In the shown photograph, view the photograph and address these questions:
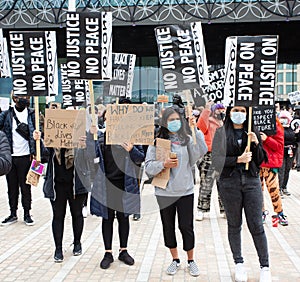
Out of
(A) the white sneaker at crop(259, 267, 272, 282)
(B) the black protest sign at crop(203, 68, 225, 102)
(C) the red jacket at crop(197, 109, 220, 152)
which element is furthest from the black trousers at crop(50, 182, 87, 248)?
(B) the black protest sign at crop(203, 68, 225, 102)

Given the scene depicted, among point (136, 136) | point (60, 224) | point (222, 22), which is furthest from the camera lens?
point (222, 22)

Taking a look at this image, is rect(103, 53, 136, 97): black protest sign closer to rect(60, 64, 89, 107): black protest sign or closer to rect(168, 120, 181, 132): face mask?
rect(60, 64, 89, 107): black protest sign

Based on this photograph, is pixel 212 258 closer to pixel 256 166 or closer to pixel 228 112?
pixel 256 166

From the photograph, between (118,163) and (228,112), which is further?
(118,163)

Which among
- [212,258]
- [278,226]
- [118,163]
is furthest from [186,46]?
[278,226]

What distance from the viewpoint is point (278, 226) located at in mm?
7133

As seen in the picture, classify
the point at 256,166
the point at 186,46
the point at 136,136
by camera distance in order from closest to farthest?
the point at 256,166
the point at 136,136
the point at 186,46

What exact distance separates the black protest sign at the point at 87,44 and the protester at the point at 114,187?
37.4 inches

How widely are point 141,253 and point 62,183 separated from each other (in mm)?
1340

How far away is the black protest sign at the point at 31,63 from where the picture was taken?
6.21 m

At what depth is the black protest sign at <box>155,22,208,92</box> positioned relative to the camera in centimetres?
586

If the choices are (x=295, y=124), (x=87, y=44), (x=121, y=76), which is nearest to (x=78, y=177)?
(x=87, y=44)

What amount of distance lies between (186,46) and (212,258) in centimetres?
265

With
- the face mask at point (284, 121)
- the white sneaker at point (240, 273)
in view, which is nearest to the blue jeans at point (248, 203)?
the white sneaker at point (240, 273)
